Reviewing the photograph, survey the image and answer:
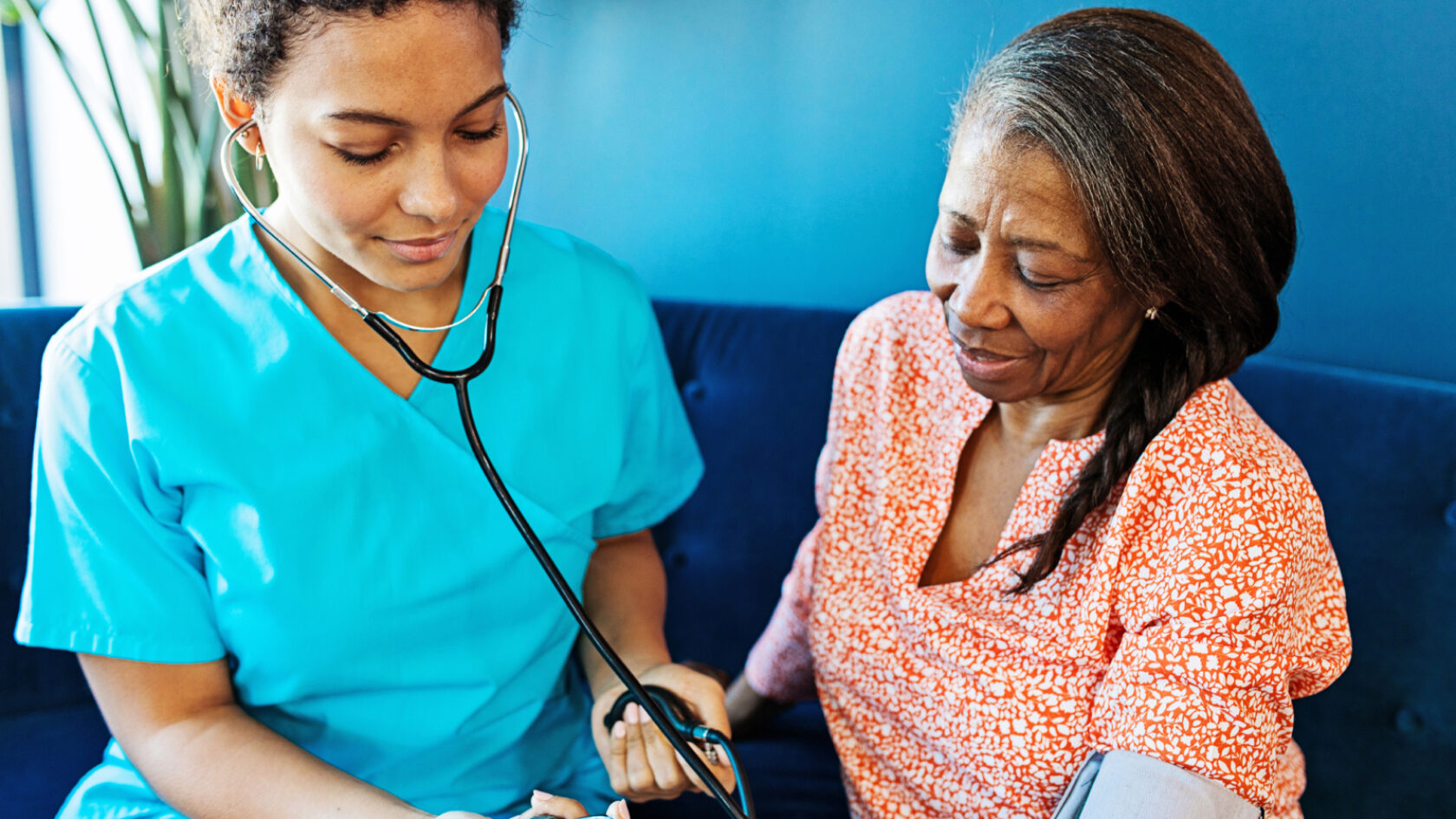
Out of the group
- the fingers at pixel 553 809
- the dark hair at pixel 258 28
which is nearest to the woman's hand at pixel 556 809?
the fingers at pixel 553 809

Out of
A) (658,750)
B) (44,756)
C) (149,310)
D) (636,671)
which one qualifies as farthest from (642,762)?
(44,756)

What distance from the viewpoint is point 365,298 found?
94cm

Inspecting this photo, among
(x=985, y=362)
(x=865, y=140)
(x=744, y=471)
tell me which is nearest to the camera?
(x=985, y=362)

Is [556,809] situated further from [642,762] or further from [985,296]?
[985,296]

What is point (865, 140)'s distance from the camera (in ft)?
5.29

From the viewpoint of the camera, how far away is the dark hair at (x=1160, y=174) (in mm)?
850

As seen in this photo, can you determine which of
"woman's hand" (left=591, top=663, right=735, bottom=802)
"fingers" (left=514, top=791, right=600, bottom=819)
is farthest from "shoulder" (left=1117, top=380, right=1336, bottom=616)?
"fingers" (left=514, top=791, right=600, bottom=819)

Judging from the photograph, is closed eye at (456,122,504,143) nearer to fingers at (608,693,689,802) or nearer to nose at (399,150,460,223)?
nose at (399,150,460,223)

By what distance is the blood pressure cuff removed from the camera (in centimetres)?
81

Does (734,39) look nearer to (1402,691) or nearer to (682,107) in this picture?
(682,107)

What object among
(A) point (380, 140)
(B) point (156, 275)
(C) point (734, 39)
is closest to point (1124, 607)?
(A) point (380, 140)

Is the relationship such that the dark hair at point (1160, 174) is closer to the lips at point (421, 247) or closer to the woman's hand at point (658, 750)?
the woman's hand at point (658, 750)

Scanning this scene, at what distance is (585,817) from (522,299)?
0.49 m

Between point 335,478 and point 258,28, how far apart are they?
14.2 inches
